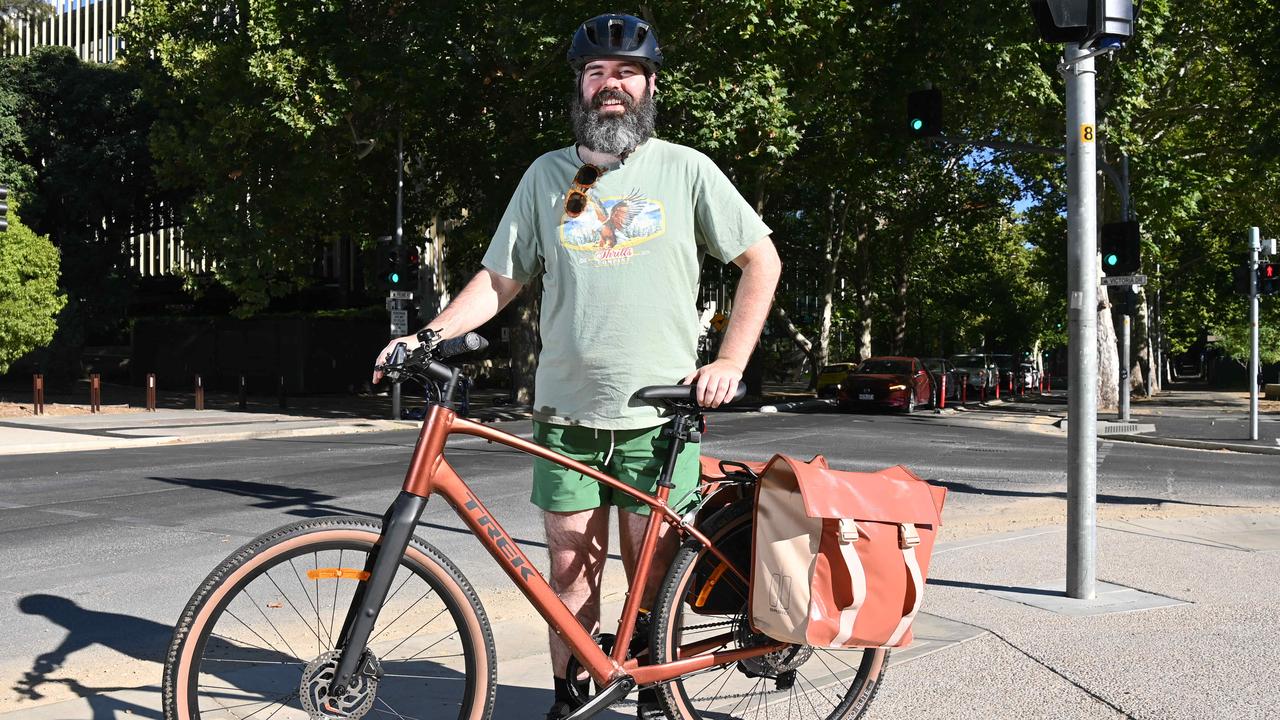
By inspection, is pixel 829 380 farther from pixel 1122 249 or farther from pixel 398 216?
pixel 1122 249

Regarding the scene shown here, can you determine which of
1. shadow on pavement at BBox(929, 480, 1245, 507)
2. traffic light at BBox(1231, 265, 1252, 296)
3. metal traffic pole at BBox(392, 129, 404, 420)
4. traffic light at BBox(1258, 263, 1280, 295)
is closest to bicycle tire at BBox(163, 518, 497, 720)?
shadow on pavement at BBox(929, 480, 1245, 507)

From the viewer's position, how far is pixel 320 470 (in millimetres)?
12602

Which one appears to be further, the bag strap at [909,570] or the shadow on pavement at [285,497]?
the shadow on pavement at [285,497]

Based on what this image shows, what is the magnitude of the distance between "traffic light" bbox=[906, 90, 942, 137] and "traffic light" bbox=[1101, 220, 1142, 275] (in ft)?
9.37

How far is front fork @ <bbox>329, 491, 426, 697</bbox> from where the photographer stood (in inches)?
111

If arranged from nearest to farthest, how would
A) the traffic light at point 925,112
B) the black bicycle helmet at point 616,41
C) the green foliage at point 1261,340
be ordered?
the black bicycle helmet at point 616,41 < the traffic light at point 925,112 < the green foliage at point 1261,340

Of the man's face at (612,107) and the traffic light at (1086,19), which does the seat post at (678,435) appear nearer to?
the man's face at (612,107)

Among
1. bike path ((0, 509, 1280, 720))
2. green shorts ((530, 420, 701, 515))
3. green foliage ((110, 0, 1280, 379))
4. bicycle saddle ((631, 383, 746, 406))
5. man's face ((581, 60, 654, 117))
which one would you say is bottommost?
bike path ((0, 509, 1280, 720))

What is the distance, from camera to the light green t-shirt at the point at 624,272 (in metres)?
3.28

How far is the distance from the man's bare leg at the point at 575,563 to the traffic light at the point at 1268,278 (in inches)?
724

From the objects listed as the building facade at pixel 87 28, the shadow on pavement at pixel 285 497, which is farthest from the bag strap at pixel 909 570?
the building facade at pixel 87 28

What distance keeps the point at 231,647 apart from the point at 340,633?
0.37 meters

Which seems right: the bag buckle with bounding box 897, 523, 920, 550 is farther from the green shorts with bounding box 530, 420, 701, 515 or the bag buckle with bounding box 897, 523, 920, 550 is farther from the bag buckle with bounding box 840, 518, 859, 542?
the green shorts with bounding box 530, 420, 701, 515

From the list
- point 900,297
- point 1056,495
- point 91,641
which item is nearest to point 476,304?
point 91,641
